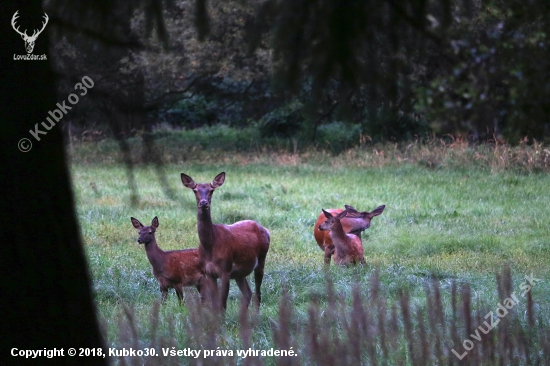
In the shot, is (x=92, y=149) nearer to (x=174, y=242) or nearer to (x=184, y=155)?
(x=184, y=155)

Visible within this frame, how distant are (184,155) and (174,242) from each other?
43.8ft

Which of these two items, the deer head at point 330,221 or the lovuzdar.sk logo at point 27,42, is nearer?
the lovuzdar.sk logo at point 27,42

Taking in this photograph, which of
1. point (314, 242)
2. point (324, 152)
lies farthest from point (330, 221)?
point (324, 152)

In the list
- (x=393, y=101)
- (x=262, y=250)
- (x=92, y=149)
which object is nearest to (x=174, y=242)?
(x=262, y=250)

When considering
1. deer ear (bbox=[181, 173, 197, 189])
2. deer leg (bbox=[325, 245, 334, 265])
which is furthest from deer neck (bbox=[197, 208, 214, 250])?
deer leg (bbox=[325, 245, 334, 265])

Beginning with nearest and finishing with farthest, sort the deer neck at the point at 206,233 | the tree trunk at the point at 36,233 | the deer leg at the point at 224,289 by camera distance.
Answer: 1. the tree trunk at the point at 36,233
2. the deer leg at the point at 224,289
3. the deer neck at the point at 206,233

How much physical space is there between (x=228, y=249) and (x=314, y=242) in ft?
12.4

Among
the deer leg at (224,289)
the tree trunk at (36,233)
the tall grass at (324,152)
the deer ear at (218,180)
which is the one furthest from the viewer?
the tall grass at (324,152)

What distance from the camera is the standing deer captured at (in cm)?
966

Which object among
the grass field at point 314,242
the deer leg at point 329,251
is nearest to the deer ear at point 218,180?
the grass field at point 314,242

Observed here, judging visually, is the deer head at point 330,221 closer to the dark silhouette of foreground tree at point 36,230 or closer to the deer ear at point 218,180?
the deer ear at point 218,180

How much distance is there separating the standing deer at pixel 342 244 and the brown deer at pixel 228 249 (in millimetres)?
1691

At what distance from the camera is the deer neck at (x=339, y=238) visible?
31.9 ft

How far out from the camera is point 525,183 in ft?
52.9
